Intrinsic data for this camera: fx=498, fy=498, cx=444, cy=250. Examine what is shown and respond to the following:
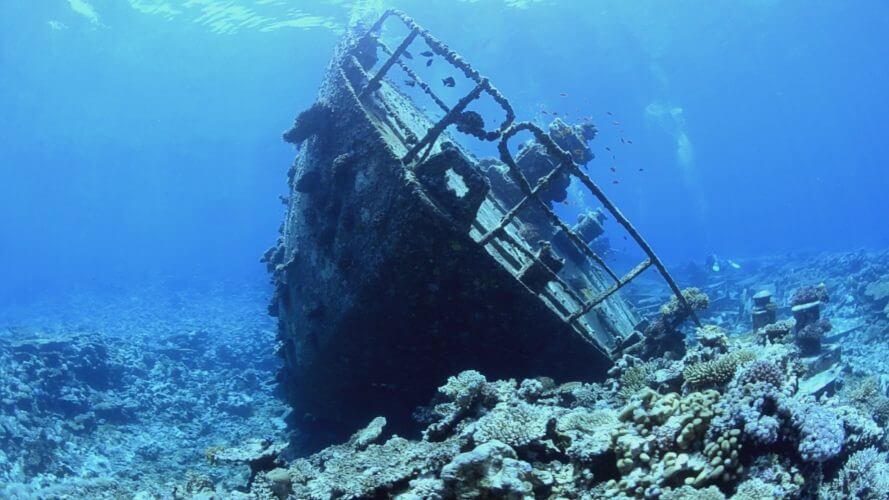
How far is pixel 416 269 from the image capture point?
691cm

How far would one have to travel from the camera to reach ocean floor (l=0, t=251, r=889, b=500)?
167 inches

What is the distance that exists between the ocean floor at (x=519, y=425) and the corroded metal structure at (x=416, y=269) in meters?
0.68

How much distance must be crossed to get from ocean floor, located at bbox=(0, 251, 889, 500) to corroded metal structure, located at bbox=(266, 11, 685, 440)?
68cm

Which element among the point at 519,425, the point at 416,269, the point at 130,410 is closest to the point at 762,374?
the point at 519,425

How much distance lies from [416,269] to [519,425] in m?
2.65

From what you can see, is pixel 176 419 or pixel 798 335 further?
pixel 176 419

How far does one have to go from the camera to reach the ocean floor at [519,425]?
13.9 ft

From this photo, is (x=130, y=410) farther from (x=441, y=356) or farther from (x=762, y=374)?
(x=762, y=374)

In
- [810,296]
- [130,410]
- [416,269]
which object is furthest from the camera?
[130,410]

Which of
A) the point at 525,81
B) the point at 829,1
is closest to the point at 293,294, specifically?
the point at 525,81

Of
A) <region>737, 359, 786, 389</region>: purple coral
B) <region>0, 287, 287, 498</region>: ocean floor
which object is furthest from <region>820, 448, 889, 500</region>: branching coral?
<region>0, 287, 287, 498</region>: ocean floor

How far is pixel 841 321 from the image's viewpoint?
19781mm

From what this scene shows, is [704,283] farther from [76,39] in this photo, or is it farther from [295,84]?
[76,39]

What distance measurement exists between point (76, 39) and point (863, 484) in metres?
75.9
